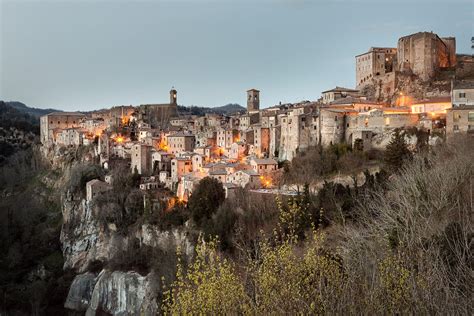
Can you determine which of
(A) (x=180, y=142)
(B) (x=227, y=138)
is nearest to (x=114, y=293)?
(A) (x=180, y=142)

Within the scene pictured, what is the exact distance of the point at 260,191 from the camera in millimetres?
32000

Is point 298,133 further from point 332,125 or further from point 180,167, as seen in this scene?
point 180,167

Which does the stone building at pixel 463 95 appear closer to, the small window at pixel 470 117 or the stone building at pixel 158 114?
the small window at pixel 470 117

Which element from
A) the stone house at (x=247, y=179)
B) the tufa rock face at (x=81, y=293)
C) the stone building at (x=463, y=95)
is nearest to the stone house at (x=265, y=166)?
the stone house at (x=247, y=179)

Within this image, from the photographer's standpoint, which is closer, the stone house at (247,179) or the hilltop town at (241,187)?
the hilltop town at (241,187)

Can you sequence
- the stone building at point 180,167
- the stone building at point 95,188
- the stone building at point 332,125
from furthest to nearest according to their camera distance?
the stone building at point 95,188 < the stone building at point 180,167 < the stone building at point 332,125

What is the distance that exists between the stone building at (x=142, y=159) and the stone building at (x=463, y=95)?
2714 cm

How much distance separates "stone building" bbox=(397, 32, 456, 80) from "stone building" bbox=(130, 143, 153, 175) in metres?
24.3

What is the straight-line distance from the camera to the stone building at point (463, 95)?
29328 mm

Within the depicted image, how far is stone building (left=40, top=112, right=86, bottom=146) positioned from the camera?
64275 mm

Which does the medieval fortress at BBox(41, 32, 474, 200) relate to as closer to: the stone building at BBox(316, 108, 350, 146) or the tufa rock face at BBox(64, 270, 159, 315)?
the stone building at BBox(316, 108, 350, 146)

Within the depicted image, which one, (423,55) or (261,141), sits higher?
(423,55)

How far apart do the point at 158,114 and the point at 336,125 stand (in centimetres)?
3637

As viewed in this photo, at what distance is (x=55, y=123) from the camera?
6506 centimetres
